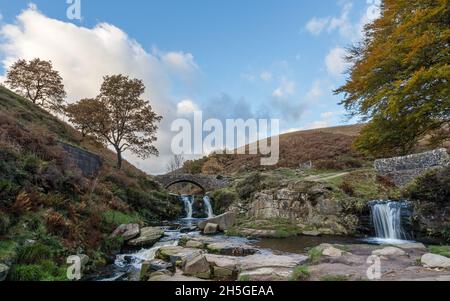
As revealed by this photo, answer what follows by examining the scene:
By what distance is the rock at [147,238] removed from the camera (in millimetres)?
11812

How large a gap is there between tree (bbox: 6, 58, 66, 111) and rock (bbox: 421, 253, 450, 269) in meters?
38.5

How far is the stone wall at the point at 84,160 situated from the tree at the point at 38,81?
19.2m

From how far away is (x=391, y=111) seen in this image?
12672 mm

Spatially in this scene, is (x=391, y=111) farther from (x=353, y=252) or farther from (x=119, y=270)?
(x=119, y=270)

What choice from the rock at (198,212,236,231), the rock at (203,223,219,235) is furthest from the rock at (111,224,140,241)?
the rock at (198,212,236,231)

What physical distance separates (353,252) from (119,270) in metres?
7.07

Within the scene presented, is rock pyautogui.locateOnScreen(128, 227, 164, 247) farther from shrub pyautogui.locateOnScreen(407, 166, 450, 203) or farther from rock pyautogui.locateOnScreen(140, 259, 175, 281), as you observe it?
shrub pyautogui.locateOnScreen(407, 166, 450, 203)

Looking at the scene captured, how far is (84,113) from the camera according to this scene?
26125mm

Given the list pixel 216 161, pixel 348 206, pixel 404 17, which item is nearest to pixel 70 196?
pixel 348 206

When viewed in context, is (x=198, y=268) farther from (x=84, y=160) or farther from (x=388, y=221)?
(x=84, y=160)

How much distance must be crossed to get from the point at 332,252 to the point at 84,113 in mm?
24961

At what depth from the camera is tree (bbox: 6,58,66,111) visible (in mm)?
33094

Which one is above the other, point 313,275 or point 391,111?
point 391,111

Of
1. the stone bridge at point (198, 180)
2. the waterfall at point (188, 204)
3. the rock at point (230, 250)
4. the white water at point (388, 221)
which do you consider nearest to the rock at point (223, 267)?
the rock at point (230, 250)
